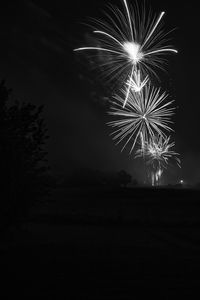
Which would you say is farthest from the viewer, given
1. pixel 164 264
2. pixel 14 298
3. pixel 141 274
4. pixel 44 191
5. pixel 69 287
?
pixel 44 191

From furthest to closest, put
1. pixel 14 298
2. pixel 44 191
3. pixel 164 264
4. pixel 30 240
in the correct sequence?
1. pixel 30 240
2. pixel 44 191
3. pixel 164 264
4. pixel 14 298

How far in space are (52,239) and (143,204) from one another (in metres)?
29.0

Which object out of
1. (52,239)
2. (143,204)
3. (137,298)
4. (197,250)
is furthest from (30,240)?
(143,204)

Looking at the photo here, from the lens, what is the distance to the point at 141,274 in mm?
15562

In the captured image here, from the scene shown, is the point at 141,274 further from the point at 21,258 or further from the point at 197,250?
the point at 197,250

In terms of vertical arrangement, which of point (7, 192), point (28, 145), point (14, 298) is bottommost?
point (14, 298)

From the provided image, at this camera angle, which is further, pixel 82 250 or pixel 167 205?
pixel 167 205

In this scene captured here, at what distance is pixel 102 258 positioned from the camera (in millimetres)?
19000

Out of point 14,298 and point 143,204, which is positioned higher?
point 143,204

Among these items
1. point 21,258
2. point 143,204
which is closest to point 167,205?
point 143,204

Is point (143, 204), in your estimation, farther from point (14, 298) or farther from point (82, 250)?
point (14, 298)

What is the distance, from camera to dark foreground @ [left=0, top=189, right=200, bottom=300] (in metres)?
13.0

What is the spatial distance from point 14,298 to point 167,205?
42.5m

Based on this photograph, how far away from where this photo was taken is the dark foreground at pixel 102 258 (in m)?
13.0
